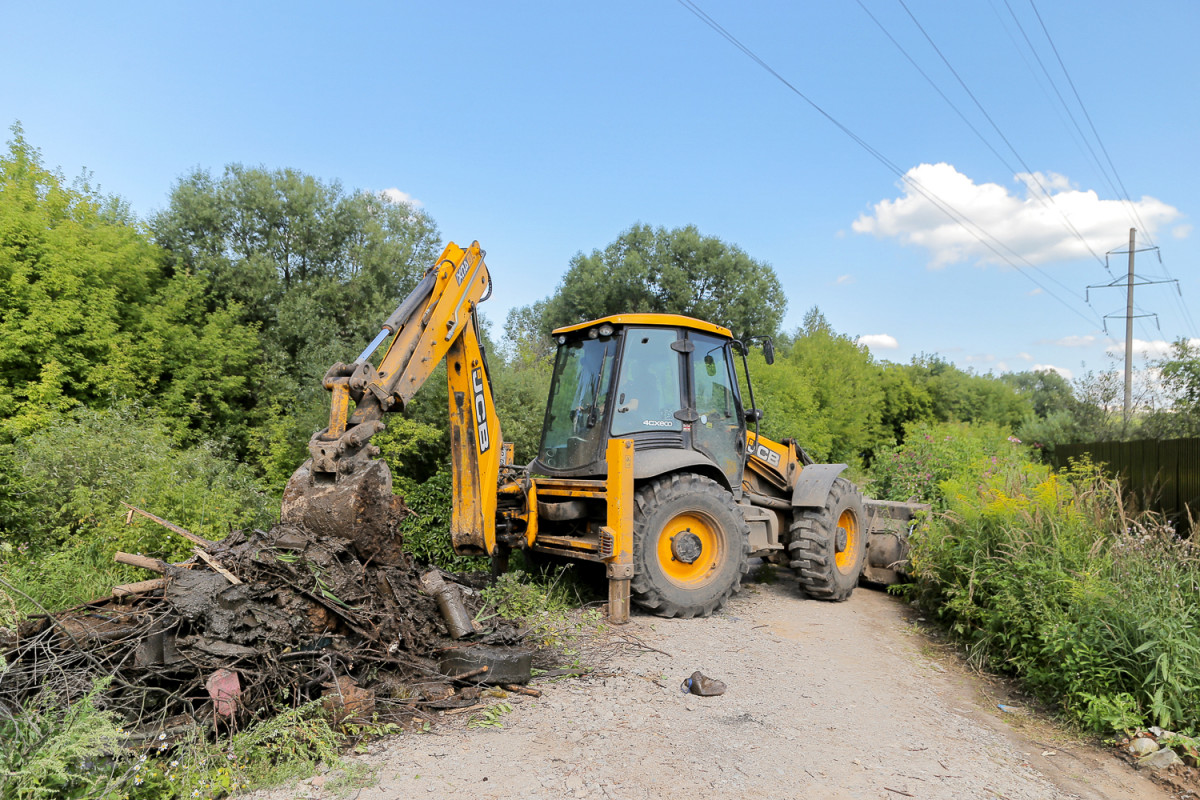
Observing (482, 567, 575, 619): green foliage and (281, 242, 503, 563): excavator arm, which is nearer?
(281, 242, 503, 563): excavator arm

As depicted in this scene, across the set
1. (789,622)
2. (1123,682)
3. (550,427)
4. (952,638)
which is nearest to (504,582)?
(550,427)

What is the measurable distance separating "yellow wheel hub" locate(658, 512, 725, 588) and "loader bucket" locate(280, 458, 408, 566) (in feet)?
8.57

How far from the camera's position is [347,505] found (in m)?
4.57

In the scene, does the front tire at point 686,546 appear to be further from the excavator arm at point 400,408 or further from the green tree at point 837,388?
the green tree at point 837,388

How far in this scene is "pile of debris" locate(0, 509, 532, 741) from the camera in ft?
11.3

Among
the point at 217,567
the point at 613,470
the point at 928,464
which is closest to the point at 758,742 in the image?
the point at 613,470

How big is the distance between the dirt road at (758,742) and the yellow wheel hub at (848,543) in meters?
2.41

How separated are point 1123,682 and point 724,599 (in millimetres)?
3090

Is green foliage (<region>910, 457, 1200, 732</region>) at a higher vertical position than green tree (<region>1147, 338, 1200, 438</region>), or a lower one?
lower

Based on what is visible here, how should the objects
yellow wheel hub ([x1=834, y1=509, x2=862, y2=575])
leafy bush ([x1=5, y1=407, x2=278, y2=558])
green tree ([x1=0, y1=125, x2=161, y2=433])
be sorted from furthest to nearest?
green tree ([x1=0, y1=125, x2=161, y2=433]) → yellow wheel hub ([x1=834, y1=509, x2=862, y2=575]) → leafy bush ([x1=5, y1=407, x2=278, y2=558])

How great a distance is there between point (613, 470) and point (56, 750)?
405 centimetres

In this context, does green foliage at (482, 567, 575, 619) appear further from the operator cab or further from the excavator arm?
the operator cab

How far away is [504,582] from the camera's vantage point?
6.18 metres

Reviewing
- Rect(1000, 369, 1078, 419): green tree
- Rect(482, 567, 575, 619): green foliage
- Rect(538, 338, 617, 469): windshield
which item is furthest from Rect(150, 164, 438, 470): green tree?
Rect(1000, 369, 1078, 419): green tree
